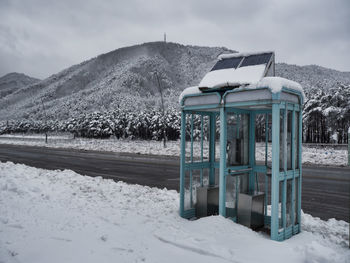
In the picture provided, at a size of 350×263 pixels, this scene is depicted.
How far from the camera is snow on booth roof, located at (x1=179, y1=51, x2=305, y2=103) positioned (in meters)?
5.08

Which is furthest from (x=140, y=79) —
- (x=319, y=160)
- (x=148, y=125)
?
(x=319, y=160)

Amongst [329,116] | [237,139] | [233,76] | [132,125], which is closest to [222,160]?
[237,139]

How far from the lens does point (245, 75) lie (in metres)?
5.59

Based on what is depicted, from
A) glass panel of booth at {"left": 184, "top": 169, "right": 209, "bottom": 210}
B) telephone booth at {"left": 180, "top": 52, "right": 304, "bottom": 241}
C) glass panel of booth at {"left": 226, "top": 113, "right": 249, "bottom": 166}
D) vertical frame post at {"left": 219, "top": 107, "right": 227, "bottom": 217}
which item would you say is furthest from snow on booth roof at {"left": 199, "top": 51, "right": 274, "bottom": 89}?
glass panel of booth at {"left": 184, "top": 169, "right": 209, "bottom": 210}

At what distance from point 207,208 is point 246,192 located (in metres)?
0.86

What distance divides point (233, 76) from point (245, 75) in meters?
0.26

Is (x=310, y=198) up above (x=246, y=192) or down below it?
below

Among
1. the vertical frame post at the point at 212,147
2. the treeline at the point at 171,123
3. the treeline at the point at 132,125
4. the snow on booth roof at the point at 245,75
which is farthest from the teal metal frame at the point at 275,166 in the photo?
the treeline at the point at 132,125

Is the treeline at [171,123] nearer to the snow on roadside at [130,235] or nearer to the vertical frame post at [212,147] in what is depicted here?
the vertical frame post at [212,147]

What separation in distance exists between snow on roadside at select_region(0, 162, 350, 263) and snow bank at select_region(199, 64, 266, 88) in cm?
238

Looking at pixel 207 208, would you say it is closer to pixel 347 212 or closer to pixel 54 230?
pixel 54 230

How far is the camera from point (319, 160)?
20312 mm

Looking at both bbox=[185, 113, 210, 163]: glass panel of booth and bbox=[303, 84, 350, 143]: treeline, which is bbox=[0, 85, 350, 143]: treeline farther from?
bbox=[185, 113, 210, 163]: glass panel of booth

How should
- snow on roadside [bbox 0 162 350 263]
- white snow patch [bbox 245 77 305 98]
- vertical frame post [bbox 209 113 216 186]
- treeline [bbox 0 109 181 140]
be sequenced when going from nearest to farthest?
snow on roadside [bbox 0 162 350 263] < white snow patch [bbox 245 77 305 98] < vertical frame post [bbox 209 113 216 186] < treeline [bbox 0 109 181 140]
